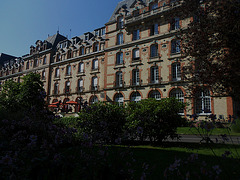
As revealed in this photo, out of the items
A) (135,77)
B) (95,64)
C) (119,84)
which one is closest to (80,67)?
(95,64)

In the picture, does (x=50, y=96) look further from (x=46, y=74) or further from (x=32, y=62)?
(x=32, y=62)

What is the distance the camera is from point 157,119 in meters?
8.35

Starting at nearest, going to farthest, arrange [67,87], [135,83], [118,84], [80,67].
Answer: [135,83] < [118,84] < [80,67] < [67,87]

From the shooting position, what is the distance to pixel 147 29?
949 inches

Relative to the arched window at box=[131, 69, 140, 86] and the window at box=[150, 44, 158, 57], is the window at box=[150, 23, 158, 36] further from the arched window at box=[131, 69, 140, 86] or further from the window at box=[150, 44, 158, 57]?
Result: the arched window at box=[131, 69, 140, 86]

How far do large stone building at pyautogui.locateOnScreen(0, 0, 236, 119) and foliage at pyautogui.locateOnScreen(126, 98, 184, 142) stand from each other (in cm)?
760

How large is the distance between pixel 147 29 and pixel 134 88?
8302mm

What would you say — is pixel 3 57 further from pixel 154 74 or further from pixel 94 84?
pixel 154 74

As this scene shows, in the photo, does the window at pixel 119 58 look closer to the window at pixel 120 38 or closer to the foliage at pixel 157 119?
the window at pixel 120 38

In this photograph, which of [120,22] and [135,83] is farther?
[120,22]

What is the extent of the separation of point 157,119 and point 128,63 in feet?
57.1

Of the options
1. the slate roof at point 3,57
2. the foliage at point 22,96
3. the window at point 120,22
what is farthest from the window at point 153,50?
the slate roof at point 3,57

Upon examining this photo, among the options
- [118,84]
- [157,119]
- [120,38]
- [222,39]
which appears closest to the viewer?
[222,39]

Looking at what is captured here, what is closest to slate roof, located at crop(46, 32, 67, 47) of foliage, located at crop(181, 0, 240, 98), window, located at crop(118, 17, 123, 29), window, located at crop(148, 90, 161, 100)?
window, located at crop(118, 17, 123, 29)
